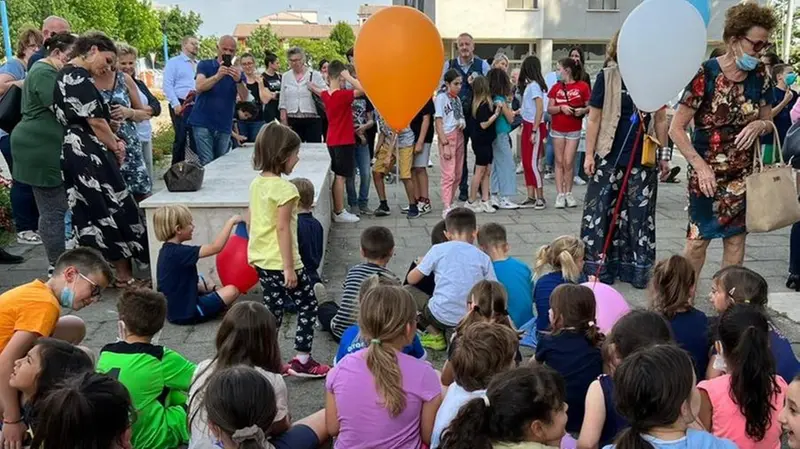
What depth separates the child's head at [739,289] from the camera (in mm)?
3027

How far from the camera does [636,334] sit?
263 cm

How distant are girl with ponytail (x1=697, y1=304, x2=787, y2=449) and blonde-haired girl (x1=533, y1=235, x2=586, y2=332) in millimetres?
1284

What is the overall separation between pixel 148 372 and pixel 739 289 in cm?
252

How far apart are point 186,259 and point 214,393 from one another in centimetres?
239

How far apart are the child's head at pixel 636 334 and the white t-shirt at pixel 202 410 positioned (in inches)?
51.0

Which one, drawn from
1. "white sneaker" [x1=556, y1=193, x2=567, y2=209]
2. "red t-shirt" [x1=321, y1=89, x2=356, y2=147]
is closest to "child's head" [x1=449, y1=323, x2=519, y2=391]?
"red t-shirt" [x1=321, y1=89, x2=356, y2=147]

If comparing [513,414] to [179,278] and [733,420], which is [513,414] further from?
[179,278]

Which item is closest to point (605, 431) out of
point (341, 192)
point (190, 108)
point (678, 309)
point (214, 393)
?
point (678, 309)

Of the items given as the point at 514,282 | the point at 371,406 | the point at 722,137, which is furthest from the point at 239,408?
the point at 722,137

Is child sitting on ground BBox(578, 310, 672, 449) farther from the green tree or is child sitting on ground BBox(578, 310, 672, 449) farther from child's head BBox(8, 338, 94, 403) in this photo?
the green tree

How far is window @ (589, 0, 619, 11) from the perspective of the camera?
1201 inches

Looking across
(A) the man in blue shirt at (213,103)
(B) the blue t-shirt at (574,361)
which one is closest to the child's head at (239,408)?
(B) the blue t-shirt at (574,361)

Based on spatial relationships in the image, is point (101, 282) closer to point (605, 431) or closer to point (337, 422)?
point (337, 422)

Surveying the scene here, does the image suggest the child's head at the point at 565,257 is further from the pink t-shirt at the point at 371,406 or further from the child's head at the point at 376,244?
the pink t-shirt at the point at 371,406
